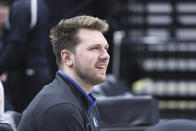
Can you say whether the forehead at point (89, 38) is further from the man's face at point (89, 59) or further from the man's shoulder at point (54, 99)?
the man's shoulder at point (54, 99)

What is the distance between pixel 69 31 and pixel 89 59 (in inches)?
7.0

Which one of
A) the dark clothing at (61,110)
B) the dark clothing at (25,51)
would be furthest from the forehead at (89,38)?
the dark clothing at (25,51)

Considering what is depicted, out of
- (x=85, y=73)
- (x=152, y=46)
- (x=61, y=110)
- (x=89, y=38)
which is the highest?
(x=89, y=38)

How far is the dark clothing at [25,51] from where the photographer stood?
522 centimetres

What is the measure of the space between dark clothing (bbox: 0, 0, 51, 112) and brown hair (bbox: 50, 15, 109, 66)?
7.73 ft

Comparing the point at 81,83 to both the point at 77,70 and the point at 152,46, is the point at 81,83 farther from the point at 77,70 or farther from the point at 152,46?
the point at 152,46

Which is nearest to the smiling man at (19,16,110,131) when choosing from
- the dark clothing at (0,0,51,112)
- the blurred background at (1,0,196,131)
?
the dark clothing at (0,0,51,112)

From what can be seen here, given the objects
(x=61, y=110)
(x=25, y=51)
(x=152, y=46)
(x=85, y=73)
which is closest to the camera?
(x=61, y=110)

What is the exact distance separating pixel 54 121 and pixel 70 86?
293mm

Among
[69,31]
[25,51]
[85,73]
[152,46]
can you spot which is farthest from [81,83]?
[152,46]

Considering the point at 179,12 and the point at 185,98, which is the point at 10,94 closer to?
the point at 185,98

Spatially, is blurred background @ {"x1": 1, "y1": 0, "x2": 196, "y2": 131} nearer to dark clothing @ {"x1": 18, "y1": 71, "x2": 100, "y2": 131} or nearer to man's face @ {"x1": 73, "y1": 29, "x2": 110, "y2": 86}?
man's face @ {"x1": 73, "y1": 29, "x2": 110, "y2": 86}

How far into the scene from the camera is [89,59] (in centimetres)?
284

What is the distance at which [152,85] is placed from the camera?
8906mm
